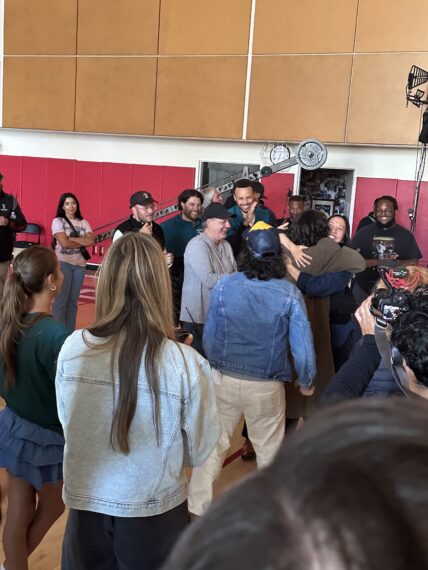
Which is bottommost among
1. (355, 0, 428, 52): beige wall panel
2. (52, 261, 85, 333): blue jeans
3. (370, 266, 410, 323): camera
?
(52, 261, 85, 333): blue jeans

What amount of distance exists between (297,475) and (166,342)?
4.48ft

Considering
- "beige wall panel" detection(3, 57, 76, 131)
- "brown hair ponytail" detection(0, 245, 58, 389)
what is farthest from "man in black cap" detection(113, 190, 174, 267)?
"beige wall panel" detection(3, 57, 76, 131)

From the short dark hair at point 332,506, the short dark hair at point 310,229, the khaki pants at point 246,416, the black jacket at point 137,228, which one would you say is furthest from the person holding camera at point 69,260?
the short dark hair at point 332,506

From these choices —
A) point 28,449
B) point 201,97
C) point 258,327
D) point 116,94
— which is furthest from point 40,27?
point 28,449

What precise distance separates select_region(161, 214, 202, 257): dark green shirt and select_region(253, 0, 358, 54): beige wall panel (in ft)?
15.1

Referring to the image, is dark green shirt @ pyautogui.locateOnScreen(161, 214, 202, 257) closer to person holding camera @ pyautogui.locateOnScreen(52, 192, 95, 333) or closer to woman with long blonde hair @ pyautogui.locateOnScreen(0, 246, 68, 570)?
person holding camera @ pyautogui.locateOnScreen(52, 192, 95, 333)

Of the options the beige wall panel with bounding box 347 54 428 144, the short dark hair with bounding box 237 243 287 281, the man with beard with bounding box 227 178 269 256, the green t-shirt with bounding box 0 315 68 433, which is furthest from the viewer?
the beige wall panel with bounding box 347 54 428 144

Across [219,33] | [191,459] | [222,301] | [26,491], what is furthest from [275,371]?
[219,33]

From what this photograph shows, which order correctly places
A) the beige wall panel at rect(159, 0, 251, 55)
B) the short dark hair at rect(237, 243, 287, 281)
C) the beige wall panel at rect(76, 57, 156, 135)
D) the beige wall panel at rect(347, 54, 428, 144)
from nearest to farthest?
the short dark hair at rect(237, 243, 287, 281)
the beige wall panel at rect(347, 54, 428, 144)
the beige wall panel at rect(159, 0, 251, 55)
the beige wall panel at rect(76, 57, 156, 135)

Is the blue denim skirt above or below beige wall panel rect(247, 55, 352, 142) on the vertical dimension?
below

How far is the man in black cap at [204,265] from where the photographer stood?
147 inches

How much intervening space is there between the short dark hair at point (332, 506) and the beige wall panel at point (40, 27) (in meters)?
10.3

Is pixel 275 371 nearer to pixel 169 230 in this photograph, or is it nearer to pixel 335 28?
pixel 169 230

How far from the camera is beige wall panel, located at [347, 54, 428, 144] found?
7.58 metres
